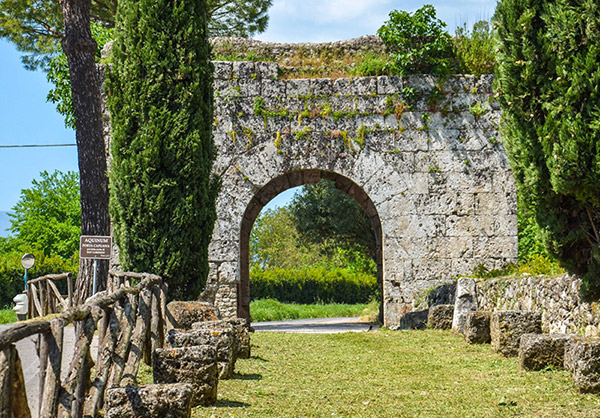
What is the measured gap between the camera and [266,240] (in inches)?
1618

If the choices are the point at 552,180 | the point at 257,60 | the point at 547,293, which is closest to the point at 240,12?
the point at 257,60

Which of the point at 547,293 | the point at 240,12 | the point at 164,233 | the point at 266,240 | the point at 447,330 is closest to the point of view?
the point at 547,293

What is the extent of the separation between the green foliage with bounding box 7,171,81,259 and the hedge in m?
9.27

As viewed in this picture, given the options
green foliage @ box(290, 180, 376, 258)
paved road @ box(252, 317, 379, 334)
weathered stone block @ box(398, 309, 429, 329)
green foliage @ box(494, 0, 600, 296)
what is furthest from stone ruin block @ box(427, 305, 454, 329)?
green foliage @ box(290, 180, 376, 258)

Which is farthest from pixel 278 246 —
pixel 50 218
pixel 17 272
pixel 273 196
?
pixel 273 196

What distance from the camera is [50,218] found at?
3322 cm

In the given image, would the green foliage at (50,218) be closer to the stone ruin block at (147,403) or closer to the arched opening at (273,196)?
the arched opening at (273,196)

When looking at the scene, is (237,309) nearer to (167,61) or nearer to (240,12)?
(167,61)

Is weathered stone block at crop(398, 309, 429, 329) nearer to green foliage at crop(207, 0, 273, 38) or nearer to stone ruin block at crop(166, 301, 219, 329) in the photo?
stone ruin block at crop(166, 301, 219, 329)

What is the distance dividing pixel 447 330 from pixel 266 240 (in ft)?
99.8

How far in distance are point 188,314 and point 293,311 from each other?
14758mm

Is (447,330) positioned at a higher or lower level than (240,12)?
lower

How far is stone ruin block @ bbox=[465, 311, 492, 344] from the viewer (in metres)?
9.03

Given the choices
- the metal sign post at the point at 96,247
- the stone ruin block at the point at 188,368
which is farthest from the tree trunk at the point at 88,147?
the stone ruin block at the point at 188,368
